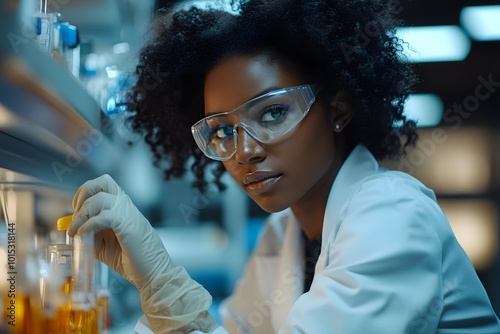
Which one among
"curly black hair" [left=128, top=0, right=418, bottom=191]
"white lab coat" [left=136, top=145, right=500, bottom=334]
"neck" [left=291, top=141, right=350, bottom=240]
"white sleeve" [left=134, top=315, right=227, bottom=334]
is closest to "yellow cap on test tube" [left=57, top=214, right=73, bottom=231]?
"white sleeve" [left=134, top=315, right=227, bottom=334]

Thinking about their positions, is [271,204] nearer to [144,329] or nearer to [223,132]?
[223,132]

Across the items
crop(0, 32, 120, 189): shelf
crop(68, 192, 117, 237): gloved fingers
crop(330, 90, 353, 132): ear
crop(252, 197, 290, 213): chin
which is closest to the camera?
crop(0, 32, 120, 189): shelf

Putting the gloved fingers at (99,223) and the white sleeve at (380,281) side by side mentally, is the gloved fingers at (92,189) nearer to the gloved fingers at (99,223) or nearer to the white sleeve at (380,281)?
the gloved fingers at (99,223)

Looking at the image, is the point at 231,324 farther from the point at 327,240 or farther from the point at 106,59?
the point at 106,59

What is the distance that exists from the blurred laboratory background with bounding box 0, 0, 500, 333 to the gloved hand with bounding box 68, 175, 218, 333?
5.6 inches

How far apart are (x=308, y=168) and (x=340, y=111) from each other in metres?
0.20

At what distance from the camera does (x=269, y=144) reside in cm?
137

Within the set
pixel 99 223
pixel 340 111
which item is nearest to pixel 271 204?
pixel 340 111

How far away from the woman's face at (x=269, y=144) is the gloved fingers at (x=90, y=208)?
1.05 feet

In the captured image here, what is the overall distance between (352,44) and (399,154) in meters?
0.46

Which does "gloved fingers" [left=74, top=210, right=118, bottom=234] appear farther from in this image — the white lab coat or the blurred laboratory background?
the white lab coat

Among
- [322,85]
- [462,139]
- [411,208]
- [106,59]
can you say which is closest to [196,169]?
[106,59]

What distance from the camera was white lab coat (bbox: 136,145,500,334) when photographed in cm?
115

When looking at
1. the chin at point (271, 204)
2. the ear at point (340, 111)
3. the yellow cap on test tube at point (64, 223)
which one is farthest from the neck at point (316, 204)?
the yellow cap on test tube at point (64, 223)
